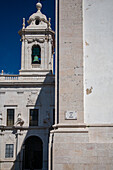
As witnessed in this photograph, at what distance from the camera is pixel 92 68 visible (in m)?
13.2

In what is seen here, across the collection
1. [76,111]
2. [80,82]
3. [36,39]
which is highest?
[36,39]

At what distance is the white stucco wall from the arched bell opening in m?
19.6

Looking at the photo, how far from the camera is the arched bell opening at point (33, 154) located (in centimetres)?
3098

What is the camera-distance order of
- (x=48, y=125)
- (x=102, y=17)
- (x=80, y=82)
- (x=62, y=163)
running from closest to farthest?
(x=62, y=163) < (x=80, y=82) < (x=102, y=17) < (x=48, y=125)

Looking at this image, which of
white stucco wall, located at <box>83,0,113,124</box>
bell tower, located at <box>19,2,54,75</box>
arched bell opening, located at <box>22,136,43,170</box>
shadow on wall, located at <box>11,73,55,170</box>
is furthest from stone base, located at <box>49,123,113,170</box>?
bell tower, located at <box>19,2,54,75</box>

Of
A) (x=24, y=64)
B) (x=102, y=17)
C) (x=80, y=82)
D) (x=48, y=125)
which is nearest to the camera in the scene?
(x=80, y=82)

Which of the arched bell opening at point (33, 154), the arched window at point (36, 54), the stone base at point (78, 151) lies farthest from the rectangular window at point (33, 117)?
the stone base at point (78, 151)

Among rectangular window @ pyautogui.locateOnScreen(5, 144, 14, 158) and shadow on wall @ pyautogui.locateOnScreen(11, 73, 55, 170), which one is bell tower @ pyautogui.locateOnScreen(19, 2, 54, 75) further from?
rectangular window @ pyautogui.locateOnScreen(5, 144, 14, 158)

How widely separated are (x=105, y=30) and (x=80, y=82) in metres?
2.73

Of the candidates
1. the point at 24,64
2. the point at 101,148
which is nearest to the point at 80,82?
the point at 101,148

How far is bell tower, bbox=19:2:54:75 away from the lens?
33.7 meters

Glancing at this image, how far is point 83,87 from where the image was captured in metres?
12.8

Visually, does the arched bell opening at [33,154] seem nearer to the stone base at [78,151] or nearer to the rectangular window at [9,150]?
the rectangular window at [9,150]

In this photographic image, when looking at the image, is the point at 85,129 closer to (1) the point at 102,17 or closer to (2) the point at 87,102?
(2) the point at 87,102
